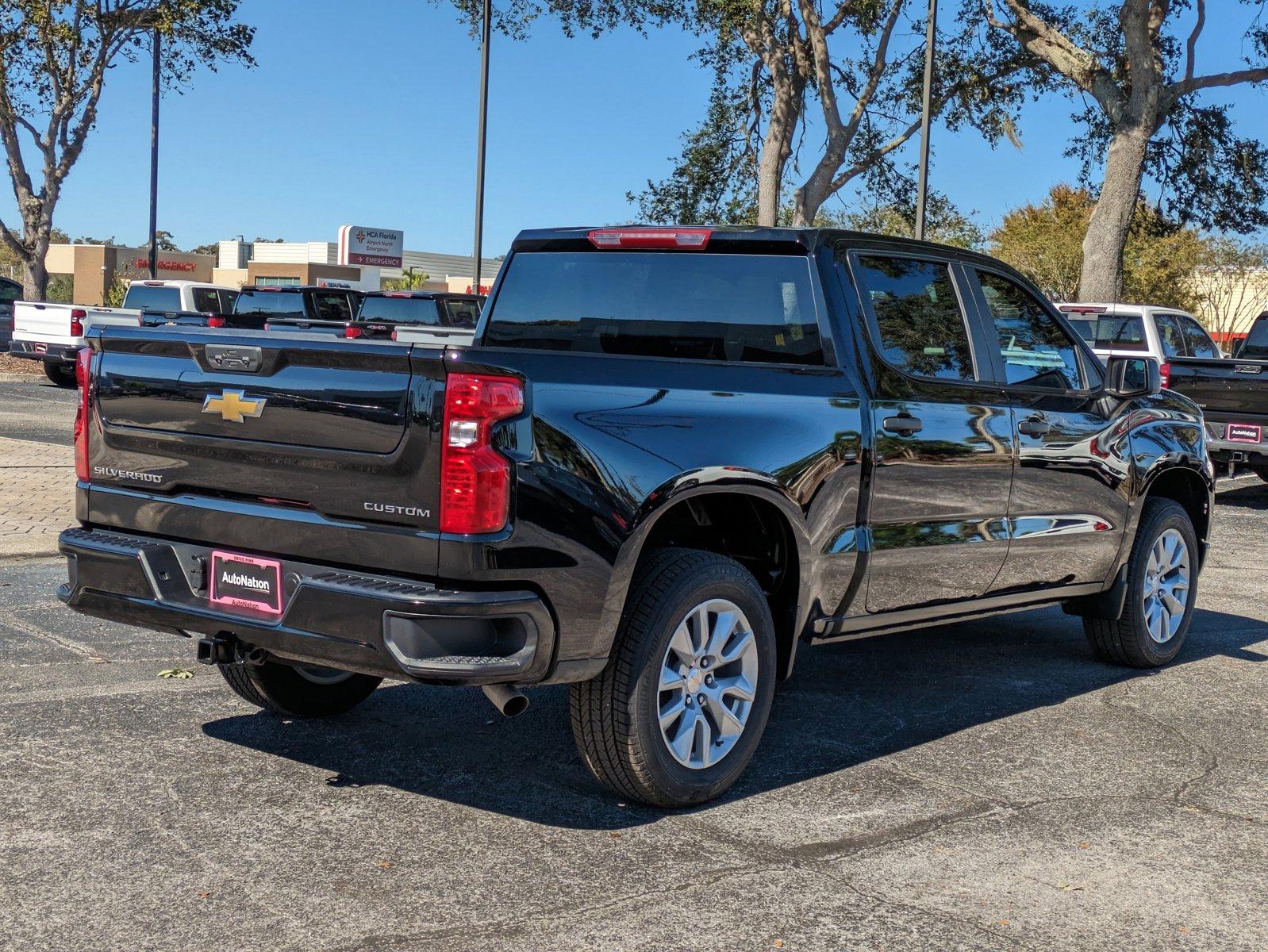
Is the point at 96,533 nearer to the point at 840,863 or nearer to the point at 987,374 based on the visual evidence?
the point at 840,863

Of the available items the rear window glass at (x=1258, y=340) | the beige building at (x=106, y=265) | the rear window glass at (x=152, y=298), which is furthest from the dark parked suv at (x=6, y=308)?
the beige building at (x=106, y=265)

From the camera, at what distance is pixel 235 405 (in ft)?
15.3

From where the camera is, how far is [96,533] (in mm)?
5000

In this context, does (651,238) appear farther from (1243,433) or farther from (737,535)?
(1243,433)

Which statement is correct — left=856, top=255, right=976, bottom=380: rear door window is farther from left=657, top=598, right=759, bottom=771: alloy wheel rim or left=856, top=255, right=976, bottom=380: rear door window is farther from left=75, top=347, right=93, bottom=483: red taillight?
left=75, top=347, right=93, bottom=483: red taillight

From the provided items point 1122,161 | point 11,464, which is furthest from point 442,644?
point 1122,161

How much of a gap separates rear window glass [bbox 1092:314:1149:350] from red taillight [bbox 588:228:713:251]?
13068mm

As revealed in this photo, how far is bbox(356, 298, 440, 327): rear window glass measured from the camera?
2222cm

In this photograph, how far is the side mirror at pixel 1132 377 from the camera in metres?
6.86

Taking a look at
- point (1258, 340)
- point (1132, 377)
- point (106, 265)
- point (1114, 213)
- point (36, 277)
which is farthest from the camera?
point (106, 265)

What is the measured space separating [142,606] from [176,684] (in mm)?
1750

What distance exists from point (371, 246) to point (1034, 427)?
163 ft

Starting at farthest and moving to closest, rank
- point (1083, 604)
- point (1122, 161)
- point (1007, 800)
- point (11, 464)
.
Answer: point (1122, 161) → point (11, 464) → point (1083, 604) → point (1007, 800)

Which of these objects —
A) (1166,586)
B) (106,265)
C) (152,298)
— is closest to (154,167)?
(152,298)
